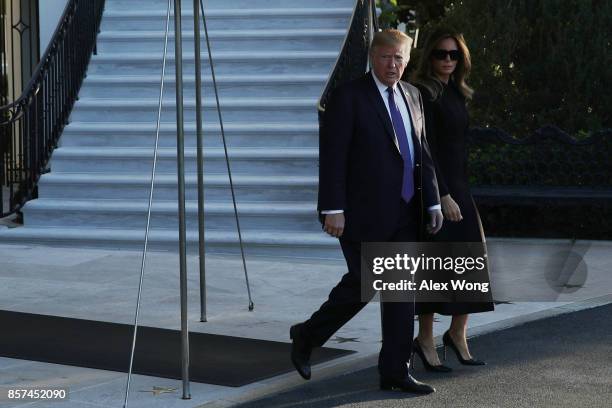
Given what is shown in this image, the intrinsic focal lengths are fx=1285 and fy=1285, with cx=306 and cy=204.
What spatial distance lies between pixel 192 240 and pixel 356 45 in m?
2.78

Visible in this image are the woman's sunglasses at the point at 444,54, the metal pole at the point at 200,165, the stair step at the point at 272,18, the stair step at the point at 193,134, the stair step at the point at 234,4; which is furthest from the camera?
the stair step at the point at 234,4

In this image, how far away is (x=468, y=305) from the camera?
6660 millimetres

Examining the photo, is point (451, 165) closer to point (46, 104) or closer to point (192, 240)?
point (192, 240)

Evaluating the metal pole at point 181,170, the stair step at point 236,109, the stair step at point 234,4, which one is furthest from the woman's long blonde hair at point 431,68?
the stair step at point 234,4

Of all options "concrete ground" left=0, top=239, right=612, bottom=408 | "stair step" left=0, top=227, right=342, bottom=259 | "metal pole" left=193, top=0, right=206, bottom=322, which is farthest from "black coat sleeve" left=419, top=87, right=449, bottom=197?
"stair step" left=0, top=227, right=342, bottom=259

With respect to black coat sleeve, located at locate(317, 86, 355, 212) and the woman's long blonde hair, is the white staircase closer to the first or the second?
the woman's long blonde hair

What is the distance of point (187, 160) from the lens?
12211 mm

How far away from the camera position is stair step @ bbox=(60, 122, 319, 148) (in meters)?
12.6

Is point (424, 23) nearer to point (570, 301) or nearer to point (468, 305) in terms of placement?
point (570, 301)

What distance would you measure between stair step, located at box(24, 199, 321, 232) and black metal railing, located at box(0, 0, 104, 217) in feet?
1.37

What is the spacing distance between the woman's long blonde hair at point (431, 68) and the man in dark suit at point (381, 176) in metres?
0.32

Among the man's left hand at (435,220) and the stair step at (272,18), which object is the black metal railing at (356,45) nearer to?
the stair step at (272,18)

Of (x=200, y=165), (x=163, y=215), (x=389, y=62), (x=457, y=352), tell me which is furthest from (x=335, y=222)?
(x=163, y=215)

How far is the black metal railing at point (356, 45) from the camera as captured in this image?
1200cm
